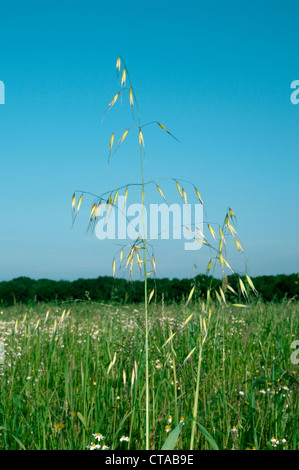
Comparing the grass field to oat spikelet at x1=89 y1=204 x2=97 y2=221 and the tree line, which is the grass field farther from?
the tree line

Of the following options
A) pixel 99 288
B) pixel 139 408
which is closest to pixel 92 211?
pixel 139 408

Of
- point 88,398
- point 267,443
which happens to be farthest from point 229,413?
point 88,398

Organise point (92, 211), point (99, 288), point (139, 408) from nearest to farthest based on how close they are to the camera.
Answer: point (92, 211) < point (139, 408) < point (99, 288)

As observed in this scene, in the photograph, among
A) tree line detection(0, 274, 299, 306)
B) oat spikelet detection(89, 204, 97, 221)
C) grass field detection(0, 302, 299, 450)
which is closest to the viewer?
oat spikelet detection(89, 204, 97, 221)

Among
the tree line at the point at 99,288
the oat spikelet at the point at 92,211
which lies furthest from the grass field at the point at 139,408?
the tree line at the point at 99,288

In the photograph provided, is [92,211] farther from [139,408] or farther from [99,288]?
[99,288]

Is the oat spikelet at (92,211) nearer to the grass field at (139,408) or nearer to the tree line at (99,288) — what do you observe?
the grass field at (139,408)

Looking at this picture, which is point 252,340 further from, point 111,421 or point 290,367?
point 111,421

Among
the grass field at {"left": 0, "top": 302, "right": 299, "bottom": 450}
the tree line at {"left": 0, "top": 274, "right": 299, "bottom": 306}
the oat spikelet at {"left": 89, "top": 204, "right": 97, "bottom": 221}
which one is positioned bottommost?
the grass field at {"left": 0, "top": 302, "right": 299, "bottom": 450}

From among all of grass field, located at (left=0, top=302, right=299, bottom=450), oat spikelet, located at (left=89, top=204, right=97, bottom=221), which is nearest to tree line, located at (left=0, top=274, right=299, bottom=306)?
grass field, located at (left=0, top=302, right=299, bottom=450)

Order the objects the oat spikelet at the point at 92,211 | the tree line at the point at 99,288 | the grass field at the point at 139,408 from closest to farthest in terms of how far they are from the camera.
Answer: the oat spikelet at the point at 92,211
the grass field at the point at 139,408
the tree line at the point at 99,288

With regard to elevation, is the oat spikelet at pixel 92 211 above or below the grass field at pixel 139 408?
above

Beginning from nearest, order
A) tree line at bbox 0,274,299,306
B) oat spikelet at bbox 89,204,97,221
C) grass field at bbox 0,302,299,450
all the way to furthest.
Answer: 1. oat spikelet at bbox 89,204,97,221
2. grass field at bbox 0,302,299,450
3. tree line at bbox 0,274,299,306

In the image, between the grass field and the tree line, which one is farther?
the tree line
